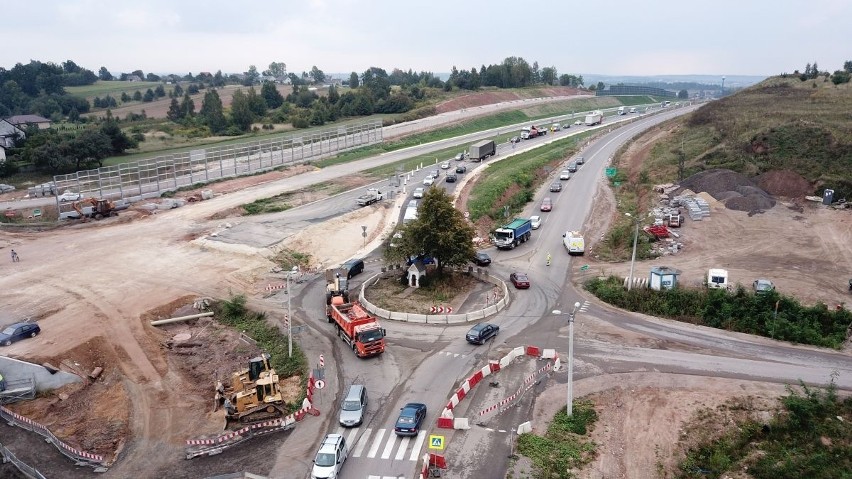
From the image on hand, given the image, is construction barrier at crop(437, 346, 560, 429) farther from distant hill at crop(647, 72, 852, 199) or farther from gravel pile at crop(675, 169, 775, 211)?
distant hill at crop(647, 72, 852, 199)

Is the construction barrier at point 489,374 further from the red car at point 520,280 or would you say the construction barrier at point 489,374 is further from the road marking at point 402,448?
the red car at point 520,280

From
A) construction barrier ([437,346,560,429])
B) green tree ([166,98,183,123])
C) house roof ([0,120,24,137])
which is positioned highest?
green tree ([166,98,183,123])

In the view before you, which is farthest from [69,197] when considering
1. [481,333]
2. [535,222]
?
[481,333]

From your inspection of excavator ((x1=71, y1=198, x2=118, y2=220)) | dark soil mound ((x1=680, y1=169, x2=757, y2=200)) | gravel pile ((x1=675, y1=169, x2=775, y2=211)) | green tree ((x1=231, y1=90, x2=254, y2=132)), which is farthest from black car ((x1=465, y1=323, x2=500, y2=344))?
green tree ((x1=231, y1=90, x2=254, y2=132))

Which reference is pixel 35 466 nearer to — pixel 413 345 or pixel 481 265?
pixel 413 345

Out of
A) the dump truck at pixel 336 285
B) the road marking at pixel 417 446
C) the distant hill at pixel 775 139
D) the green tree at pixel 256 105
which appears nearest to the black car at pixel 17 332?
the dump truck at pixel 336 285

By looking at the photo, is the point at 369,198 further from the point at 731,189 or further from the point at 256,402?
the point at 256,402
